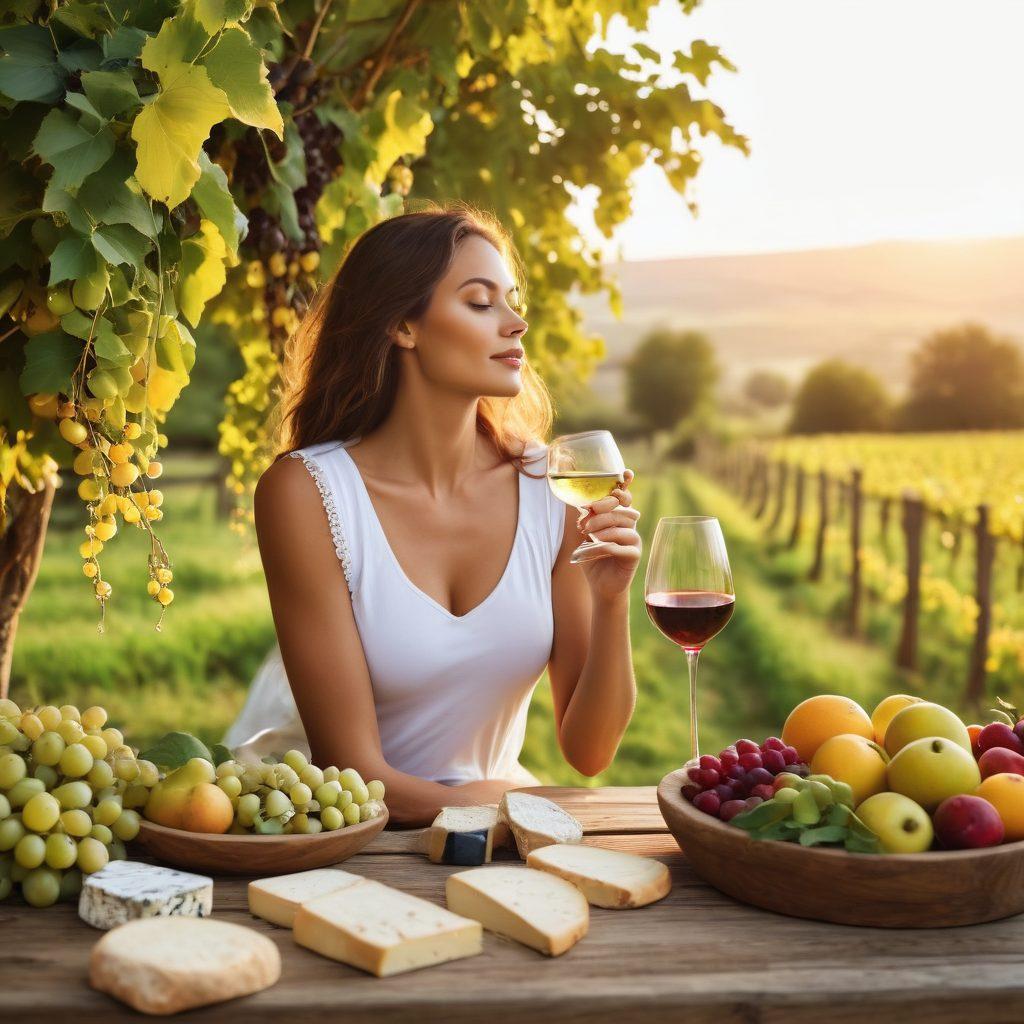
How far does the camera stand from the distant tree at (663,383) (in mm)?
23859

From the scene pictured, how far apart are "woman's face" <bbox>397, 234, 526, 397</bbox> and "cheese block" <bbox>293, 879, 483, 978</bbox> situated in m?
1.27

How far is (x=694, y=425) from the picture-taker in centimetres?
2266

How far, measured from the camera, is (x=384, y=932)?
1.18 metres

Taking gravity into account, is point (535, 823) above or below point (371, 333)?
below

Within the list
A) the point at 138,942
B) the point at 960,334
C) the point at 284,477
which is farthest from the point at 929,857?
the point at 960,334

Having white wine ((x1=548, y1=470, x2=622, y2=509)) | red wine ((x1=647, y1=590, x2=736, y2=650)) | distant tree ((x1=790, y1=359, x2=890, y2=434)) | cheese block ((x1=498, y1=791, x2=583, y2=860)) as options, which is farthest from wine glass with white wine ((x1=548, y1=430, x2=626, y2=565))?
distant tree ((x1=790, y1=359, x2=890, y2=434))

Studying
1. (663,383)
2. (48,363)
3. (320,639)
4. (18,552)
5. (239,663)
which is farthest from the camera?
(663,383)

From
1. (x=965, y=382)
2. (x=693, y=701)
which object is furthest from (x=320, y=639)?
(x=965, y=382)

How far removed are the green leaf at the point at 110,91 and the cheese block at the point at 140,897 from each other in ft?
3.00

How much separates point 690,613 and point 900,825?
49 cm

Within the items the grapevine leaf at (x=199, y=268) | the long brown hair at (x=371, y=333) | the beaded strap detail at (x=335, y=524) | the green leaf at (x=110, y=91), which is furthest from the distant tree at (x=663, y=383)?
the green leaf at (x=110, y=91)

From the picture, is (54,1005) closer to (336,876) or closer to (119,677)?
(336,876)

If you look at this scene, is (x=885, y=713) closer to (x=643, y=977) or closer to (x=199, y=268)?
(x=643, y=977)

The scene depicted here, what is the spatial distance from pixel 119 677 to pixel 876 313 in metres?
11.4
